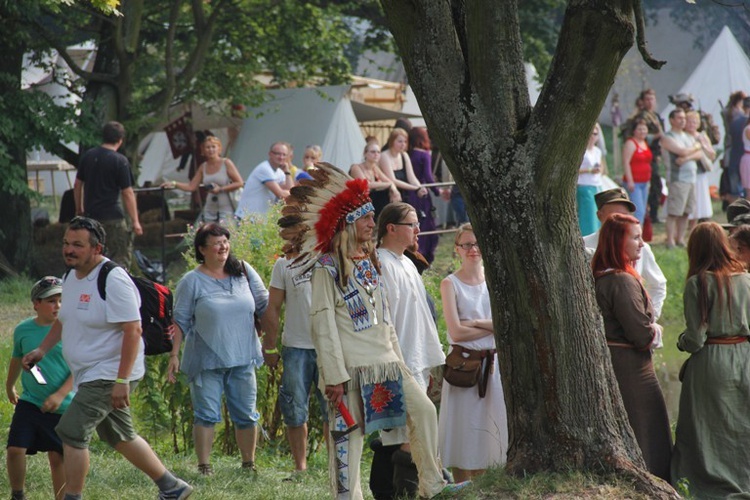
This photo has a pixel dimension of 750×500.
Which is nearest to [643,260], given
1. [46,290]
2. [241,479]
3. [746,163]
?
[241,479]

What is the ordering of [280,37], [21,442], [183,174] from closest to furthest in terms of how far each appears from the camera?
[21,442] → [280,37] → [183,174]

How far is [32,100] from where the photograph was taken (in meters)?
15.4

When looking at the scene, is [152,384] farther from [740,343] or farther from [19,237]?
[19,237]

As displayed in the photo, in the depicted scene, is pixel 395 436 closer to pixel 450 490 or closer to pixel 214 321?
pixel 450 490

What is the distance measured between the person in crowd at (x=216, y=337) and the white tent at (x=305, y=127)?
10.7 m

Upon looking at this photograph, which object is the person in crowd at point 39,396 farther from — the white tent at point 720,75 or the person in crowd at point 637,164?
the white tent at point 720,75

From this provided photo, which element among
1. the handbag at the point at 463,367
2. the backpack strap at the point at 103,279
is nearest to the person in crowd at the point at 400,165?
the handbag at the point at 463,367

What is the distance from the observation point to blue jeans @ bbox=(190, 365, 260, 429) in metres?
8.22

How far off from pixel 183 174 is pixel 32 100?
26.4ft

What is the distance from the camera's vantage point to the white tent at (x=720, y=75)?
83.2ft

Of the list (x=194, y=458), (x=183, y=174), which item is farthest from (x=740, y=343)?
(x=183, y=174)

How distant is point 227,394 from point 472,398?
1.71m

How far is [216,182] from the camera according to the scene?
47.9ft

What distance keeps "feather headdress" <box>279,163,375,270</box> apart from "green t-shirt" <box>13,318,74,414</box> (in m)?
1.62
